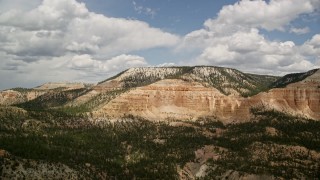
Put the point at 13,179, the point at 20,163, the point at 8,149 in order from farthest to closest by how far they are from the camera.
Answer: the point at 8,149, the point at 20,163, the point at 13,179

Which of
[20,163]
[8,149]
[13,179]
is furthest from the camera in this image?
[8,149]

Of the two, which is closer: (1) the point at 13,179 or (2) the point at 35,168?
(1) the point at 13,179

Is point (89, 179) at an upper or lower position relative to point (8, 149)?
lower

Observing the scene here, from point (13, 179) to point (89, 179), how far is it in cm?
3822

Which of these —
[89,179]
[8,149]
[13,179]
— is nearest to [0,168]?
[13,179]

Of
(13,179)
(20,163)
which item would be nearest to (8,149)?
(20,163)

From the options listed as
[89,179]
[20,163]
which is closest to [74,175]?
[89,179]

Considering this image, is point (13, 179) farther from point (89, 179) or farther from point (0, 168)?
point (89, 179)

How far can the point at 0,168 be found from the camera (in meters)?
170

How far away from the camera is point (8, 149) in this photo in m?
194

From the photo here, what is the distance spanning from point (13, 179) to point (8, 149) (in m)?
27.9

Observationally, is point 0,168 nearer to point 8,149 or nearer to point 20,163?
point 20,163

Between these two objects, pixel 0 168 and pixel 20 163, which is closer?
pixel 0 168

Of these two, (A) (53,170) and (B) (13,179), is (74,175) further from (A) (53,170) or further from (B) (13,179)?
(B) (13,179)
